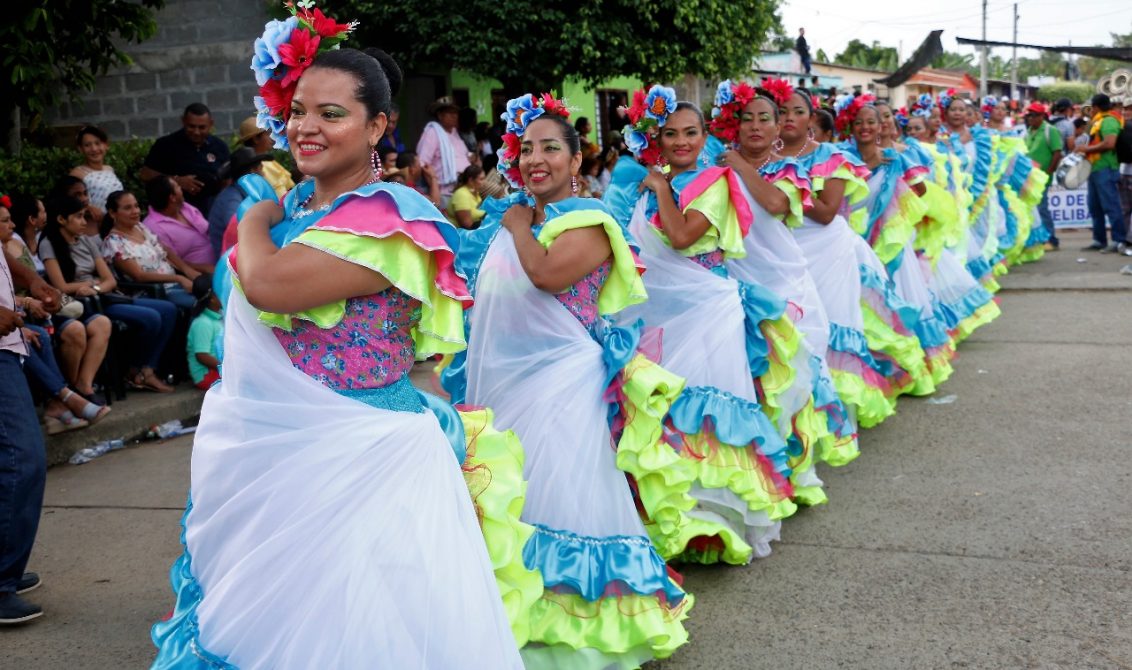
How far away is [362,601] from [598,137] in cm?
2022

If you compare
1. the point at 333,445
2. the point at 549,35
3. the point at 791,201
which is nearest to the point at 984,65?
the point at 549,35

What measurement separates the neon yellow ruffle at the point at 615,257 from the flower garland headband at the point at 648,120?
3.95 ft

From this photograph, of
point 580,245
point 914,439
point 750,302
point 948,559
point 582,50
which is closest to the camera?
point 580,245

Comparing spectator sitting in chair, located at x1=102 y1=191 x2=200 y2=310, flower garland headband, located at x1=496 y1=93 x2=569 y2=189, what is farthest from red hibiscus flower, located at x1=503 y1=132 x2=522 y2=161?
spectator sitting in chair, located at x1=102 y1=191 x2=200 y2=310

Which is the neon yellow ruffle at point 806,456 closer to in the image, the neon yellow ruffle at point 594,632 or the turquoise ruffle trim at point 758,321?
the turquoise ruffle trim at point 758,321

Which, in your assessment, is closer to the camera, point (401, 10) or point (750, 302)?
point (750, 302)

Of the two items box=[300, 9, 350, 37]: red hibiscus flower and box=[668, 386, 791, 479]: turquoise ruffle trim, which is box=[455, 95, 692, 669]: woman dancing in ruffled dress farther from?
box=[300, 9, 350, 37]: red hibiscus flower

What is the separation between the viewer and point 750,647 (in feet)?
13.3

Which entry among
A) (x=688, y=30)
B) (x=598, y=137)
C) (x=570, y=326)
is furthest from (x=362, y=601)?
(x=598, y=137)

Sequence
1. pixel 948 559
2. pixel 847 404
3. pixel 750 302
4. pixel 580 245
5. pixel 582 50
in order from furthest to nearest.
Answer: pixel 582 50, pixel 847 404, pixel 750 302, pixel 948 559, pixel 580 245

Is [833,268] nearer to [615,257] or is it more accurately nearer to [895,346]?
[895,346]

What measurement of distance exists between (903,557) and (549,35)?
10.3m

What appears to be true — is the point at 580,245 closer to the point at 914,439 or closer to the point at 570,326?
the point at 570,326

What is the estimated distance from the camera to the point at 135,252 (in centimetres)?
824
